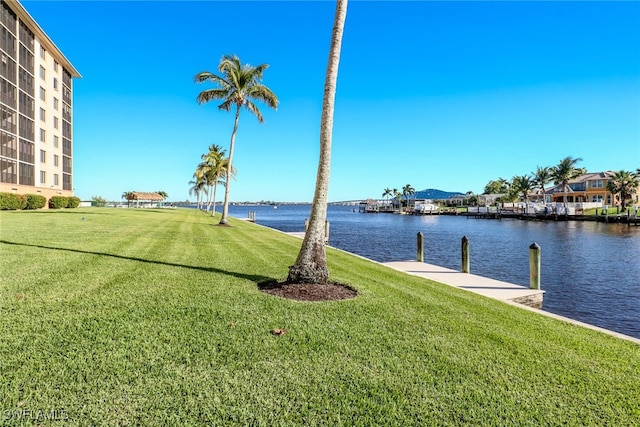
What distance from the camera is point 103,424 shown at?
2.94 m

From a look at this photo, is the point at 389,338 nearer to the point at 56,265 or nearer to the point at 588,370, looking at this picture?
the point at 588,370

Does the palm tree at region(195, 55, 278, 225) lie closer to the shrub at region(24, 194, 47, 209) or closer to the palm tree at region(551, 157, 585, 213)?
the shrub at region(24, 194, 47, 209)

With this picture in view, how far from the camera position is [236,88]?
25.1 metres

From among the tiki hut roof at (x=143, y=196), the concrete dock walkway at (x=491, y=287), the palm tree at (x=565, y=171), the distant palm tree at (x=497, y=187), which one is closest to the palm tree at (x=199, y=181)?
→ the tiki hut roof at (x=143, y=196)

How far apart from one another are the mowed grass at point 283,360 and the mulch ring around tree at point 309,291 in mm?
333

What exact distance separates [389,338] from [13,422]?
4.21 m

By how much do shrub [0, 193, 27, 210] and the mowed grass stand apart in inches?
1289

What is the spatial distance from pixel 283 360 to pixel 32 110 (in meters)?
54.0

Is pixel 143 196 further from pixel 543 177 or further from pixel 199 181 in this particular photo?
pixel 543 177

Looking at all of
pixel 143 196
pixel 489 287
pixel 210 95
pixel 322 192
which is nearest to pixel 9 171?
pixel 210 95

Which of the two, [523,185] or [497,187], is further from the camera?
[497,187]

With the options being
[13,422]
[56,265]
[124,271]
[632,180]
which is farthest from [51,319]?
[632,180]

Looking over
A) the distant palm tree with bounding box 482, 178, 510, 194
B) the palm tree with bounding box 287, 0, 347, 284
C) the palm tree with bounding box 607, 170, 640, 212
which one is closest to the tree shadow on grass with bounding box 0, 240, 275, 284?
the palm tree with bounding box 287, 0, 347, 284

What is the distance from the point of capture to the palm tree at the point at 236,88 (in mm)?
24547
